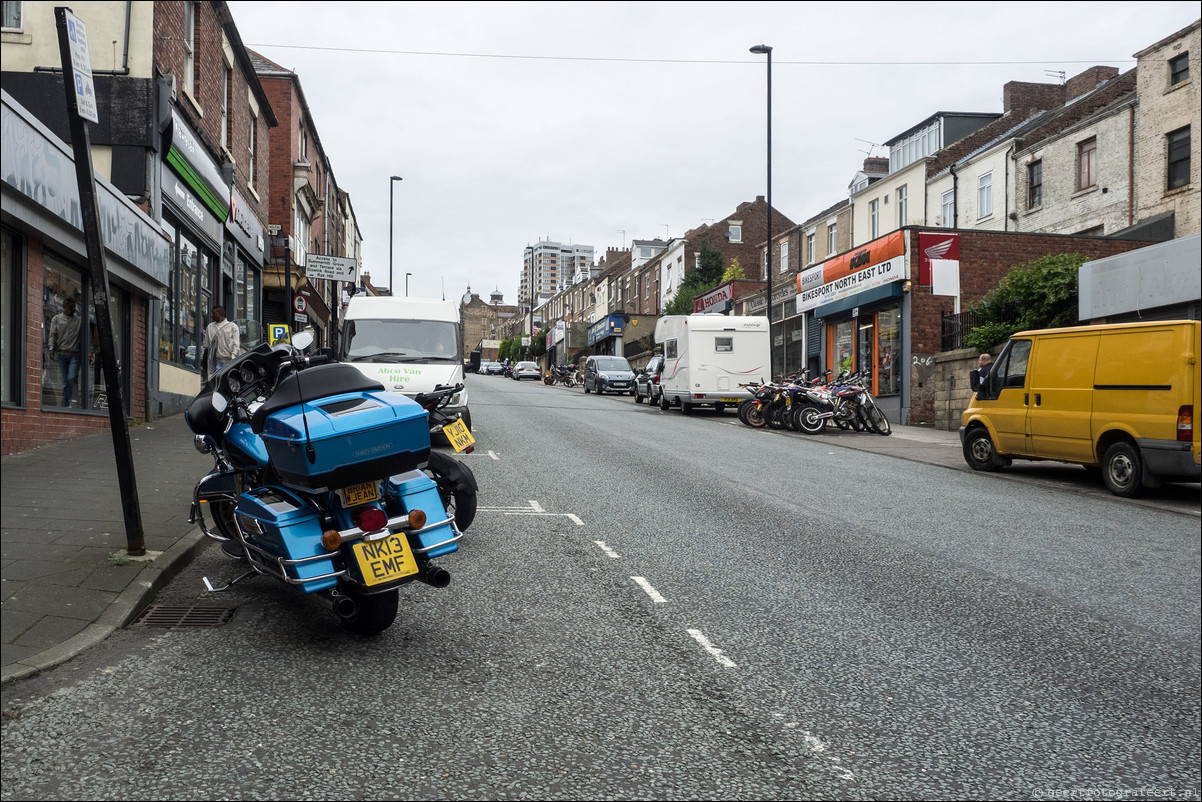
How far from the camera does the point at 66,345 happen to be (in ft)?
31.0

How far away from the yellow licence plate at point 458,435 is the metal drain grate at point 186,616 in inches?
69.7

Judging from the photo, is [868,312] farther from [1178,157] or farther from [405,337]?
[405,337]

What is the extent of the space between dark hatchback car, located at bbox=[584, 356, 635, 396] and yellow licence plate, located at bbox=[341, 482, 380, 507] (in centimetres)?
3300

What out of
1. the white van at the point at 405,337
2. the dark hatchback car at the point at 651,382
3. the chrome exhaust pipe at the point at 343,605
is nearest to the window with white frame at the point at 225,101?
the white van at the point at 405,337

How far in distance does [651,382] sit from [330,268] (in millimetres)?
12975

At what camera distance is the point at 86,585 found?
4.51m

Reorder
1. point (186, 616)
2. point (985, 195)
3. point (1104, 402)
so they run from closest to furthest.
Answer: point (186, 616)
point (1104, 402)
point (985, 195)

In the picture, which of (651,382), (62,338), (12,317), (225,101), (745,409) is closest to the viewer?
(12,317)

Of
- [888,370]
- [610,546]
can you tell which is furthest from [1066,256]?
[610,546]

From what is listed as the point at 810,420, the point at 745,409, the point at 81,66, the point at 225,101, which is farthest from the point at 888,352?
the point at 81,66

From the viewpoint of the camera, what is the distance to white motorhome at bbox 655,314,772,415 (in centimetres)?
2397

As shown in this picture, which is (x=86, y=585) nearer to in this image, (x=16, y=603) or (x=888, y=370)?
(x=16, y=603)

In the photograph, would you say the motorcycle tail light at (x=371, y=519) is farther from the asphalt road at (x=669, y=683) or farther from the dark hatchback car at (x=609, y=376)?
the dark hatchback car at (x=609, y=376)

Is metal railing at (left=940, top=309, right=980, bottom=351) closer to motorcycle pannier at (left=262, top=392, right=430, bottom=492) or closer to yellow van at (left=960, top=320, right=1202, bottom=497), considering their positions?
yellow van at (left=960, top=320, right=1202, bottom=497)
